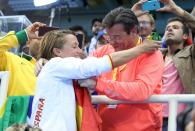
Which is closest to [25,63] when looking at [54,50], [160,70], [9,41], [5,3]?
[9,41]

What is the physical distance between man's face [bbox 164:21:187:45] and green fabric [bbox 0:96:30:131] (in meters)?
1.34

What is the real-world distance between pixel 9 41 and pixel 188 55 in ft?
4.02

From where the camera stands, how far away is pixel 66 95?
7.85 feet

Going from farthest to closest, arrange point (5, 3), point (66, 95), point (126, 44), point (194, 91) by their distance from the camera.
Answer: point (5, 3) → point (194, 91) → point (126, 44) → point (66, 95)

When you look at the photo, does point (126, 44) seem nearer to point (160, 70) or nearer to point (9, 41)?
point (160, 70)

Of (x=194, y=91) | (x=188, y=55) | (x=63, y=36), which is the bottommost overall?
(x=194, y=91)

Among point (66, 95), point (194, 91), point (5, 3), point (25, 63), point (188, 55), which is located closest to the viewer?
point (66, 95)

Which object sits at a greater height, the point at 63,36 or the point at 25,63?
the point at 63,36

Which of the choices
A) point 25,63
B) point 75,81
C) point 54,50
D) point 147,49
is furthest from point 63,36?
point 25,63

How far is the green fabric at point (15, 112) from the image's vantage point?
2.68 m

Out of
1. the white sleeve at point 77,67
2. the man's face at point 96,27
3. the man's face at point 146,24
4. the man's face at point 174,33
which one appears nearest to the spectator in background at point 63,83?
the white sleeve at point 77,67

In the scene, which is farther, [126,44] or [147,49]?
[126,44]

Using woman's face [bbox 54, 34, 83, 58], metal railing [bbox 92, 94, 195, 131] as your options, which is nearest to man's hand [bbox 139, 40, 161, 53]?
metal railing [bbox 92, 94, 195, 131]

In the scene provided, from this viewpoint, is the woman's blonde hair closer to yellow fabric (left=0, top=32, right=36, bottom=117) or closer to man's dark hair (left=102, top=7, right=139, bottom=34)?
man's dark hair (left=102, top=7, right=139, bottom=34)
